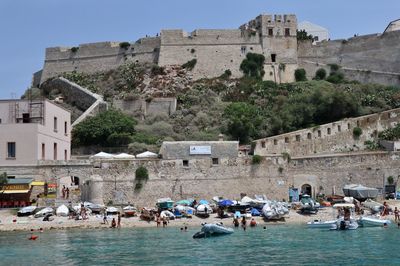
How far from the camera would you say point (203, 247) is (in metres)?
29.5

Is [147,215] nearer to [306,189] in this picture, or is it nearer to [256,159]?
[256,159]

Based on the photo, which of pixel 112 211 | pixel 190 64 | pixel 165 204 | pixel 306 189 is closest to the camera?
pixel 112 211

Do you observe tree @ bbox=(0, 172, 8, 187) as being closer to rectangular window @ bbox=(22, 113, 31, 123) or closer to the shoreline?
the shoreline

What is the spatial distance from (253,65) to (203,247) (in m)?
44.6

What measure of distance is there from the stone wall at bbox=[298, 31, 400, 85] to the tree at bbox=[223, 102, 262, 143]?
14822 millimetres

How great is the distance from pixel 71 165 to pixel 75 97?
2877cm

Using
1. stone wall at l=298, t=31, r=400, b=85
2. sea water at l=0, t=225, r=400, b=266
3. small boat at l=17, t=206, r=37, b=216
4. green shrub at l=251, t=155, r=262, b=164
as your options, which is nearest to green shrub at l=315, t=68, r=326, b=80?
stone wall at l=298, t=31, r=400, b=85

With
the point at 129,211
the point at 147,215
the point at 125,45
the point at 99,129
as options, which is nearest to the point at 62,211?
the point at 129,211

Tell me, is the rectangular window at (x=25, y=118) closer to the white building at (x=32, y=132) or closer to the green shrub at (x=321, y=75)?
the white building at (x=32, y=132)

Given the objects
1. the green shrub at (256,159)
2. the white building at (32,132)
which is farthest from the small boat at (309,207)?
the white building at (32,132)

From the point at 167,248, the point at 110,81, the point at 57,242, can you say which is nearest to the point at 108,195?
the point at 57,242

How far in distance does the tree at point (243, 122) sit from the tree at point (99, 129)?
846 cm

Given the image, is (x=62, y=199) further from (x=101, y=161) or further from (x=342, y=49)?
(x=342, y=49)

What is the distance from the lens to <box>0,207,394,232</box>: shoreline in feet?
120
